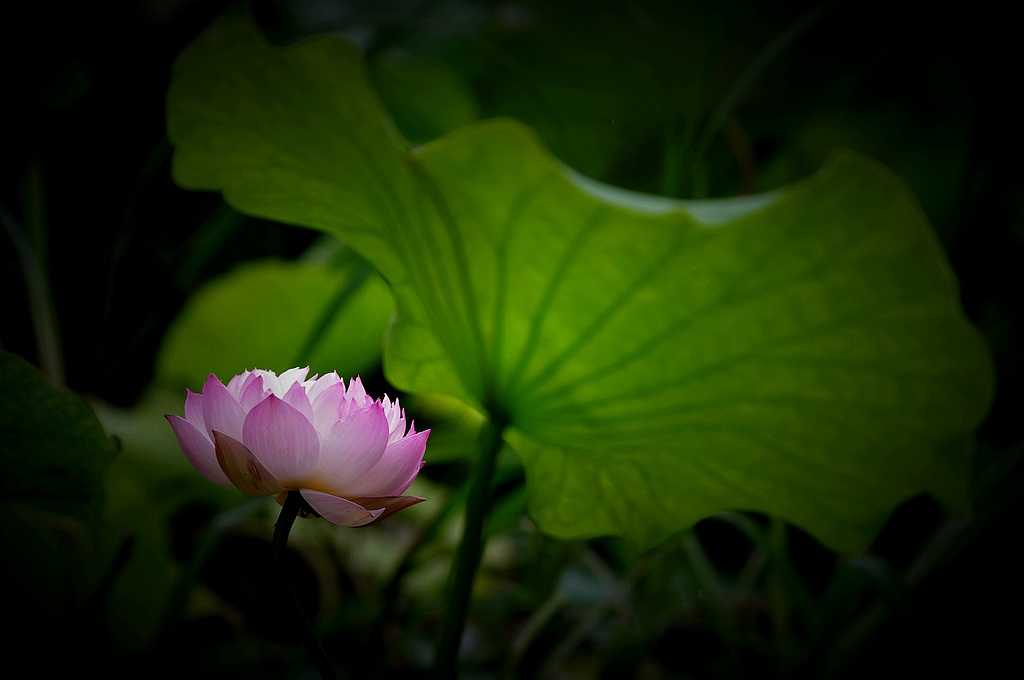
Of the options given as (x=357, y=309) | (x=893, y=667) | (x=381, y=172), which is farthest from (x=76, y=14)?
(x=893, y=667)

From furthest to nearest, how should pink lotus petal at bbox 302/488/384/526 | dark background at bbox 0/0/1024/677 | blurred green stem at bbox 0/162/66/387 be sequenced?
dark background at bbox 0/0/1024/677, blurred green stem at bbox 0/162/66/387, pink lotus petal at bbox 302/488/384/526

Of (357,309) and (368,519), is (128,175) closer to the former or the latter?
(357,309)

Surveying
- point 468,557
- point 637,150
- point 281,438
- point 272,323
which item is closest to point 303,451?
point 281,438

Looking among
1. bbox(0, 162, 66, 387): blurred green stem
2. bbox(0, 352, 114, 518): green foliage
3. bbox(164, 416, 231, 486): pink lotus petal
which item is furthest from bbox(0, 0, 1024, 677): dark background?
bbox(164, 416, 231, 486): pink lotus petal

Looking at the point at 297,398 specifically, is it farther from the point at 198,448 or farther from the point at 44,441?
the point at 44,441

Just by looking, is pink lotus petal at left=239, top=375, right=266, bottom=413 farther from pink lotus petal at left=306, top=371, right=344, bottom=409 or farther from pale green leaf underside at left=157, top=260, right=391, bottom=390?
pale green leaf underside at left=157, top=260, right=391, bottom=390

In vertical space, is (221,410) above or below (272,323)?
above

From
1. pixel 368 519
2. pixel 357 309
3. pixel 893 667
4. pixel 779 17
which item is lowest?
pixel 893 667
